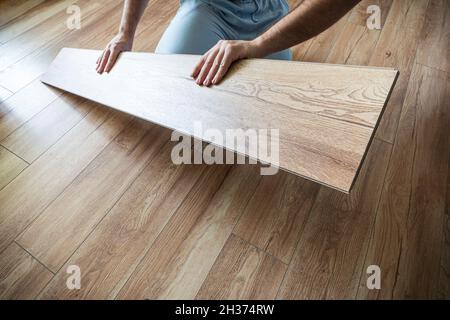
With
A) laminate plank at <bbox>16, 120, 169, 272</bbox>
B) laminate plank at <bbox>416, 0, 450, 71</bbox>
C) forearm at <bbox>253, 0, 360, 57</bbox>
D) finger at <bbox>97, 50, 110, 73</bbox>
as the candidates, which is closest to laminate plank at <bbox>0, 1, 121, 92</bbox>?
finger at <bbox>97, 50, 110, 73</bbox>

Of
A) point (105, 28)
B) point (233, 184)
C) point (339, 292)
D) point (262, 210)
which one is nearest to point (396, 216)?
point (339, 292)

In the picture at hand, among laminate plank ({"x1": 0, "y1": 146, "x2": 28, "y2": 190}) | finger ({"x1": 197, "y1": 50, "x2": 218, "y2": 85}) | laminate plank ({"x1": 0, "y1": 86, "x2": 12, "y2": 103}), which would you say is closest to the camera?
finger ({"x1": 197, "y1": 50, "x2": 218, "y2": 85})

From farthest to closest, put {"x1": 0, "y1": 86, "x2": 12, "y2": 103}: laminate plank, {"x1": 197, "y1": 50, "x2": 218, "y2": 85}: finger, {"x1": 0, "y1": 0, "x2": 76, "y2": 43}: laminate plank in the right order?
{"x1": 0, "y1": 0, "x2": 76, "y2": 43}: laminate plank < {"x1": 0, "y1": 86, "x2": 12, "y2": 103}: laminate plank < {"x1": 197, "y1": 50, "x2": 218, "y2": 85}: finger

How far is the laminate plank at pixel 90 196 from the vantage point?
2.83 ft

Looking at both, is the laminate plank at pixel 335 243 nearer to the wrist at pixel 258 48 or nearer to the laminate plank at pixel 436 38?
the wrist at pixel 258 48

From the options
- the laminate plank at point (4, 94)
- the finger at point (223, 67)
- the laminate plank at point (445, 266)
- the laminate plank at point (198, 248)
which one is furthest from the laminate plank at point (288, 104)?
the laminate plank at point (4, 94)

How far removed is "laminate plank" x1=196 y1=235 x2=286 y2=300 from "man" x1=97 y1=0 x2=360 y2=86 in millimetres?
553

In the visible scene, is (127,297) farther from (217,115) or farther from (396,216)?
(396,216)

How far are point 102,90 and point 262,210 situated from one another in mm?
787

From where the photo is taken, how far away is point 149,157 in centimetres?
105

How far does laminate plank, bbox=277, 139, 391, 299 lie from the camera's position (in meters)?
0.78

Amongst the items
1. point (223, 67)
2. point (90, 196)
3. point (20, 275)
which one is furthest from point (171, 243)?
point (223, 67)

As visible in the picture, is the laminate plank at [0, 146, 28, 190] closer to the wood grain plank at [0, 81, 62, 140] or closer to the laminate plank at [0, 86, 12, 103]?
the wood grain plank at [0, 81, 62, 140]

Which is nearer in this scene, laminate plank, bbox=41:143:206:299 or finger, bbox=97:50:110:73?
laminate plank, bbox=41:143:206:299
